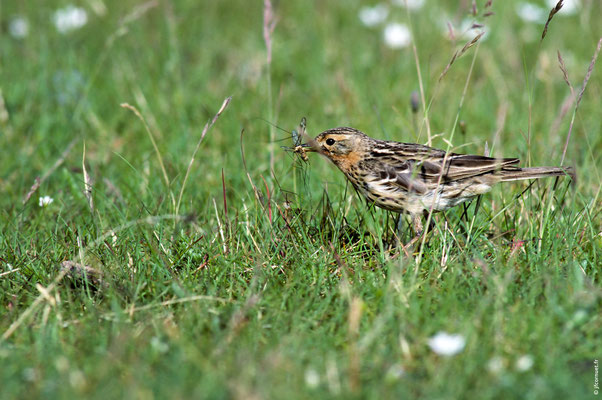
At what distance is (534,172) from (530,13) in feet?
18.1

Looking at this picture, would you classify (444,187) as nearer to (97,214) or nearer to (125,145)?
(97,214)

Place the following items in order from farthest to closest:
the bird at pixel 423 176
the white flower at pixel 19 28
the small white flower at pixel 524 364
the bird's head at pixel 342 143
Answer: the white flower at pixel 19 28 < the bird's head at pixel 342 143 < the bird at pixel 423 176 < the small white flower at pixel 524 364

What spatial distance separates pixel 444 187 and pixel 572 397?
2177 mm

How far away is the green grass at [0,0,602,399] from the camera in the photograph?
3297 millimetres

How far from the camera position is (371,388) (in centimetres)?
312

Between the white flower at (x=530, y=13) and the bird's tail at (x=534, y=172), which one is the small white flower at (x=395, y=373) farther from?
the white flower at (x=530, y=13)

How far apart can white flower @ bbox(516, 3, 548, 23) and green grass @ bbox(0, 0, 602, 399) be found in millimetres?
909

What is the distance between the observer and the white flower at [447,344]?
3.28 metres

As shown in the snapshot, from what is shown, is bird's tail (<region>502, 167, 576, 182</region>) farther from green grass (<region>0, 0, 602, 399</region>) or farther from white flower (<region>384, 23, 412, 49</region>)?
white flower (<region>384, 23, 412, 49</region>)

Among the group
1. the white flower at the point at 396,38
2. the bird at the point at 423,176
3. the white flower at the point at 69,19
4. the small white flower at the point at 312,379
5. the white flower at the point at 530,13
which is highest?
the white flower at the point at 69,19

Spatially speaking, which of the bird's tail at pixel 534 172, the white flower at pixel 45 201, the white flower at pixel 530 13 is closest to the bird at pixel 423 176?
the bird's tail at pixel 534 172

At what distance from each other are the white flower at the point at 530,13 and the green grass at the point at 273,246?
2.98 feet

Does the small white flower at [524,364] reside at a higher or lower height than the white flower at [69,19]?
lower

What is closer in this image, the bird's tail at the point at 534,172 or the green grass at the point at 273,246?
the green grass at the point at 273,246
